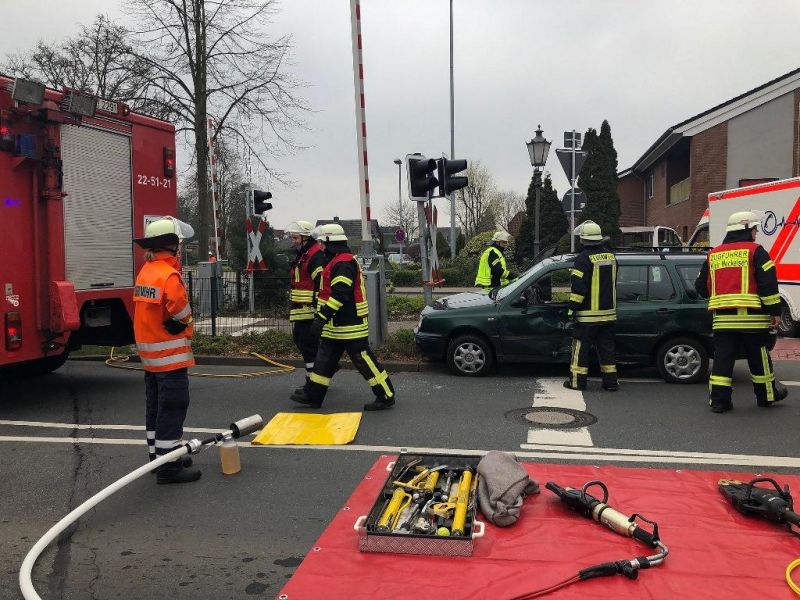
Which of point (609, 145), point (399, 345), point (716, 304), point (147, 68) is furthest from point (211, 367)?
point (609, 145)

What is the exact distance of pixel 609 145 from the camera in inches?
1409

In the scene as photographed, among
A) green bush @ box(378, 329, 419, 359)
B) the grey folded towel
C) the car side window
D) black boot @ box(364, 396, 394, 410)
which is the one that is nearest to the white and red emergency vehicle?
the car side window

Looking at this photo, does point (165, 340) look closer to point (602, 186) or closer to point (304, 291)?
point (304, 291)

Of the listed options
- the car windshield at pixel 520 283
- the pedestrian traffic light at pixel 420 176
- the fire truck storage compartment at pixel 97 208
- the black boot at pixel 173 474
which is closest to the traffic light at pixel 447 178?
the pedestrian traffic light at pixel 420 176

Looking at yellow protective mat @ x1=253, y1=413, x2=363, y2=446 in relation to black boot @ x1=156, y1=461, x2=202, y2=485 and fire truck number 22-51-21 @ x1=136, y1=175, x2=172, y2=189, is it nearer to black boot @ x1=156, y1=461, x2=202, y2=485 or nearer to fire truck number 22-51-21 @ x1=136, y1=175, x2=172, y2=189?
black boot @ x1=156, y1=461, x2=202, y2=485

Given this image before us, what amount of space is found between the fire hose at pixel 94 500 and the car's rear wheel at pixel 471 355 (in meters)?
4.00

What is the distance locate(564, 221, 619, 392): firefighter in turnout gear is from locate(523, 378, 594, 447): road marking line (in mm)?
271

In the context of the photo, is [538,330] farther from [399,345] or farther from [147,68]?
[147,68]

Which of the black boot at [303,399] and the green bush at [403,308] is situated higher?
the green bush at [403,308]

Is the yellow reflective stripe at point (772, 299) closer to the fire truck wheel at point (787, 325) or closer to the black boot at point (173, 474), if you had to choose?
the black boot at point (173, 474)

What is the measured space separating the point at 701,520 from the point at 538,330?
481 centimetres

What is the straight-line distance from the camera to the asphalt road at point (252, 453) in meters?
3.61

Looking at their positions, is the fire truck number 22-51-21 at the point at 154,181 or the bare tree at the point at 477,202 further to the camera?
the bare tree at the point at 477,202

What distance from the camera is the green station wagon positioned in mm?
8227
